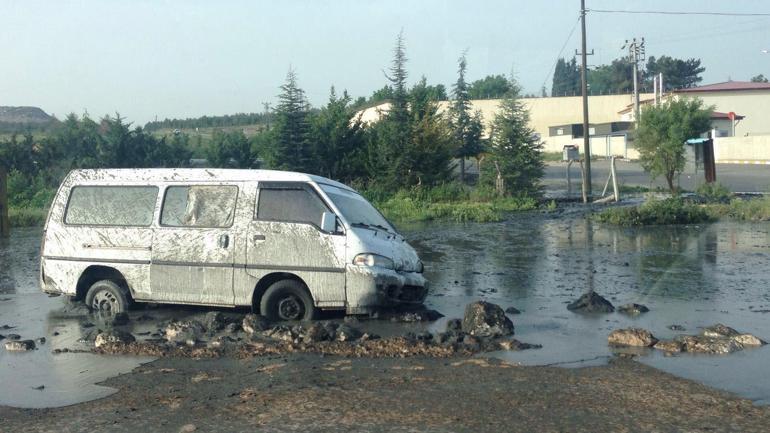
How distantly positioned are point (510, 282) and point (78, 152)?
2660 cm

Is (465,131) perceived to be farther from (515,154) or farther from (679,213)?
(679,213)

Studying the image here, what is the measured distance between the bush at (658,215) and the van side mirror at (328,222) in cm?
1412

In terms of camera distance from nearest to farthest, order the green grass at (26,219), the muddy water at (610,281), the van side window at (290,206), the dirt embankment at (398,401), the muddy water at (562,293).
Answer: the dirt embankment at (398,401) → the muddy water at (562,293) → the muddy water at (610,281) → the van side window at (290,206) → the green grass at (26,219)

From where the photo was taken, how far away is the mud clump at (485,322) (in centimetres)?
911

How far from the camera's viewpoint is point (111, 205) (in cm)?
1071

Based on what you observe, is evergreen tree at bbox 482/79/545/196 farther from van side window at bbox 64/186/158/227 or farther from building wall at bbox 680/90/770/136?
building wall at bbox 680/90/770/136

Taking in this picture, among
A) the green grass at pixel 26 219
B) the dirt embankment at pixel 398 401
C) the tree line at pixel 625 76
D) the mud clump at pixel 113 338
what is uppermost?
the tree line at pixel 625 76

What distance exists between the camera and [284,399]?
22.3 ft

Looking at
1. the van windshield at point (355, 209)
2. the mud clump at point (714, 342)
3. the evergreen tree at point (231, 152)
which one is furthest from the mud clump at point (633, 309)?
the evergreen tree at point (231, 152)

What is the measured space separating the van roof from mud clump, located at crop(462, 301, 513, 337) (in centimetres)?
260

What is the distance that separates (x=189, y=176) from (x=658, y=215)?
15.1 metres

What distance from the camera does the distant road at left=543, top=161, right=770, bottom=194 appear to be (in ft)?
120

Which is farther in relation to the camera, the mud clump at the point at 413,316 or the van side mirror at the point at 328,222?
the mud clump at the point at 413,316

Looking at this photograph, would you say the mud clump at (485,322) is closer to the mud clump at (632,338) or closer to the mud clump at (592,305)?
the mud clump at (632,338)
